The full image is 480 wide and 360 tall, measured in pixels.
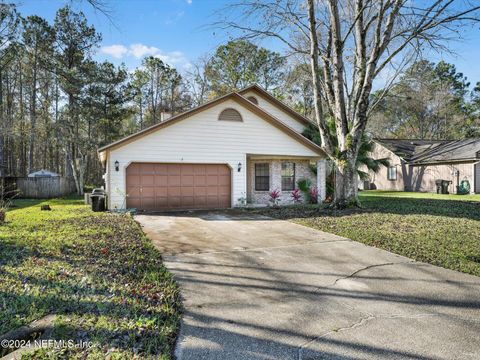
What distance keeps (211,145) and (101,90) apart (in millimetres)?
17397

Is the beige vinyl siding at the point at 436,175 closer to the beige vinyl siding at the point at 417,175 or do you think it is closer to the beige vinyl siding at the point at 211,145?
the beige vinyl siding at the point at 417,175

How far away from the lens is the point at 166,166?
13.2m

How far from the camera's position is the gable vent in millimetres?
13891

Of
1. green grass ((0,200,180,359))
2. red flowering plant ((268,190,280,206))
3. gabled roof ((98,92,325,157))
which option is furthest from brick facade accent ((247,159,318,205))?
green grass ((0,200,180,359))

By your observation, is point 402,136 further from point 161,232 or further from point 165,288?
point 165,288

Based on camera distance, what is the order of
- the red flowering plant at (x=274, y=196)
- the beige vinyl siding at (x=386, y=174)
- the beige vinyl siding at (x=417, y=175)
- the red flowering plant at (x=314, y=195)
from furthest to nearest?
the beige vinyl siding at (x=386, y=174) < the beige vinyl siding at (x=417, y=175) < the red flowering plant at (x=314, y=195) < the red flowering plant at (x=274, y=196)

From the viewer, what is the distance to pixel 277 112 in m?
19.2

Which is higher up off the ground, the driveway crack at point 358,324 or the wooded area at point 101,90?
the wooded area at point 101,90

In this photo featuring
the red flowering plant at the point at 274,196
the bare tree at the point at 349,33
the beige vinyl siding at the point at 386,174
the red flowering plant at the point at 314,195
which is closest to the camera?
the bare tree at the point at 349,33

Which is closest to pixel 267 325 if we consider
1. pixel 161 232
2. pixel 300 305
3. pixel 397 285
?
pixel 300 305

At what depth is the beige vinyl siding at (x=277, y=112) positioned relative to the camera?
18.9m

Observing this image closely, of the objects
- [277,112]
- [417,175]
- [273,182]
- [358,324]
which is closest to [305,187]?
[273,182]

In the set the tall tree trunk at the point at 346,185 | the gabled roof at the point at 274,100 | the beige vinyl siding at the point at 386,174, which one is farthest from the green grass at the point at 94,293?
the beige vinyl siding at the point at 386,174

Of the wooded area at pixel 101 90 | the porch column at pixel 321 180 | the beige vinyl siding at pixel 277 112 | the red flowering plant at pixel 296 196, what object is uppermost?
the wooded area at pixel 101 90
